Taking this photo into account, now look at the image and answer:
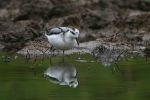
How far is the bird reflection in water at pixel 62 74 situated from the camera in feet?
41.6

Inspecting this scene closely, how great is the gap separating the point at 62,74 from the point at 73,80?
2.79 ft

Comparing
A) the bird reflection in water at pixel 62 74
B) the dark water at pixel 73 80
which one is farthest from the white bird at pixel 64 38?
the bird reflection in water at pixel 62 74

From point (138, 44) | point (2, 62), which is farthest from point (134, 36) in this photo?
point (2, 62)

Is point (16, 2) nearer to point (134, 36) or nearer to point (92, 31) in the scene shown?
point (92, 31)

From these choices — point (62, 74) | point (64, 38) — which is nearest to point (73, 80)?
point (62, 74)

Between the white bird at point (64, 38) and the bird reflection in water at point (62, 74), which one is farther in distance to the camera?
the white bird at point (64, 38)

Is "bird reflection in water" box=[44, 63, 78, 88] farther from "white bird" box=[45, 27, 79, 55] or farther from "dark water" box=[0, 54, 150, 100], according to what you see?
"white bird" box=[45, 27, 79, 55]

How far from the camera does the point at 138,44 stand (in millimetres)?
18656

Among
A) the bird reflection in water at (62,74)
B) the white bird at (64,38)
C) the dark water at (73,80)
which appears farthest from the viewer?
the white bird at (64,38)

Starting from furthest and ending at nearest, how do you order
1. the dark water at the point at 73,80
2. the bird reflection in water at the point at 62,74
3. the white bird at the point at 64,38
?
the white bird at the point at 64,38, the bird reflection in water at the point at 62,74, the dark water at the point at 73,80

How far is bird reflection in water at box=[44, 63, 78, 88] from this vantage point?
1267 cm

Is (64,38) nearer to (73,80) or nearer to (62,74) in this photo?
(62,74)

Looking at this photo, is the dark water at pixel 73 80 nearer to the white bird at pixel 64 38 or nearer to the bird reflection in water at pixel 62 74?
the bird reflection in water at pixel 62 74

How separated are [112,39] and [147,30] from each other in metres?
1.83
